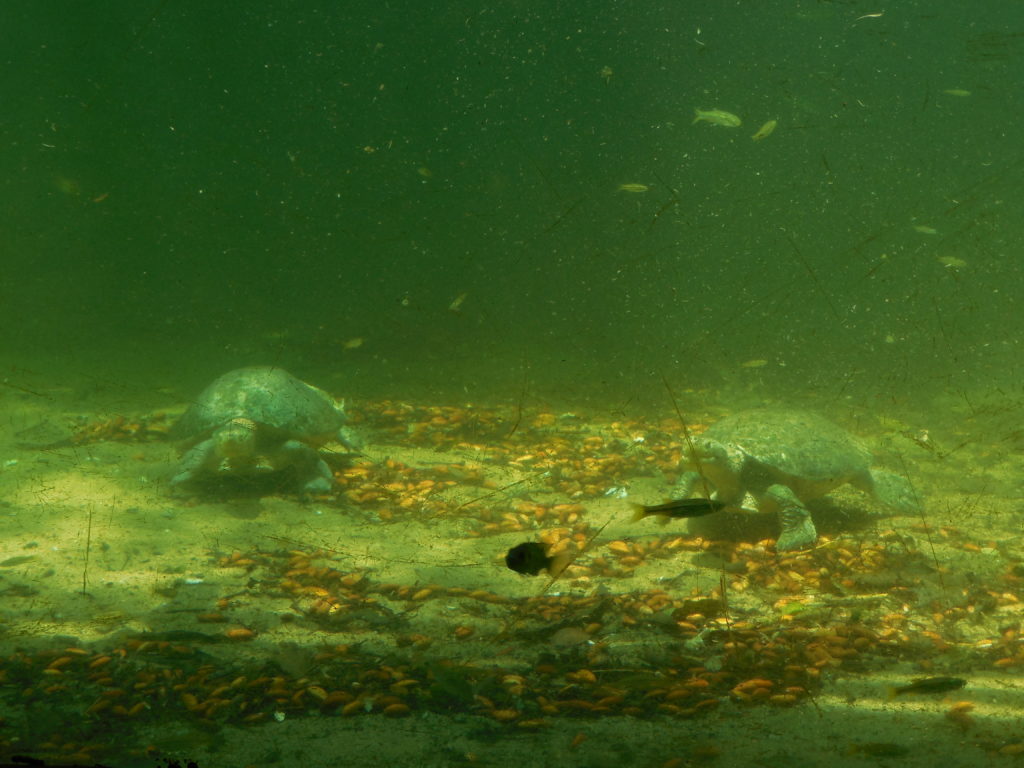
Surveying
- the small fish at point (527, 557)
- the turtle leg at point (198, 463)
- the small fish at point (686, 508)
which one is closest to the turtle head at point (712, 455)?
the small fish at point (686, 508)

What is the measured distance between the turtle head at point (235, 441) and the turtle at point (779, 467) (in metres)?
3.66

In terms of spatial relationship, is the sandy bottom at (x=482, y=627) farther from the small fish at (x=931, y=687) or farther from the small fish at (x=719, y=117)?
the small fish at (x=719, y=117)

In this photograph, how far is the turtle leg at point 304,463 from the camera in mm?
5426

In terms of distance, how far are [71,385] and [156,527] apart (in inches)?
322

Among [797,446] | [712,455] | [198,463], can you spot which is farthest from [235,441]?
[797,446]

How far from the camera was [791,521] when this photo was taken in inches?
173

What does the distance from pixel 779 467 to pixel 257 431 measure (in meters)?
4.61

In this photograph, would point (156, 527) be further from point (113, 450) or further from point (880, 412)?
point (880, 412)

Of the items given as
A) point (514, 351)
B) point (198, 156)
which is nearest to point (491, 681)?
point (514, 351)

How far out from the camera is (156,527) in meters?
3.99

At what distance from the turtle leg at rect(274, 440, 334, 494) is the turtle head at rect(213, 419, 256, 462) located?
0.97ft

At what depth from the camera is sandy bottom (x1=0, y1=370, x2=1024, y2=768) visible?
66.9 inches

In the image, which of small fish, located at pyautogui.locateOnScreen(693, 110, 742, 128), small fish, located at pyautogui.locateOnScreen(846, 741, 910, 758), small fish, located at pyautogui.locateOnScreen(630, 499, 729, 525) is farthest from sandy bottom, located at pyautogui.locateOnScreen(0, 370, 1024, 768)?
small fish, located at pyautogui.locateOnScreen(693, 110, 742, 128)

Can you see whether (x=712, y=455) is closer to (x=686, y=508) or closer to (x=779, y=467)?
(x=779, y=467)
